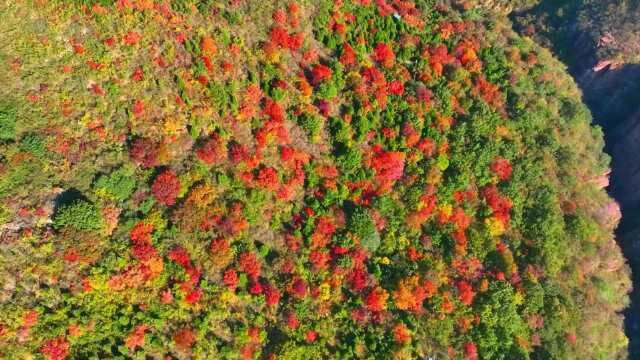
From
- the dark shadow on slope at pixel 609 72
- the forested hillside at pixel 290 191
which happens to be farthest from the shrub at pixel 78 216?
the dark shadow on slope at pixel 609 72

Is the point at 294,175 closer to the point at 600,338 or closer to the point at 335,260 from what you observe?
the point at 335,260

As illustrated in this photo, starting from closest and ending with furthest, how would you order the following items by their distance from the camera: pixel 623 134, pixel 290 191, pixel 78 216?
pixel 78 216
pixel 290 191
pixel 623 134

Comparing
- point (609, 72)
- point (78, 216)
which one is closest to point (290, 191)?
point (78, 216)

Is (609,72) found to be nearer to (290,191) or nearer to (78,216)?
(290,191)

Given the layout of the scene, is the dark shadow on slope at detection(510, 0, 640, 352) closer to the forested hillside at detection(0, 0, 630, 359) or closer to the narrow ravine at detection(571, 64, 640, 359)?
the narrow ravine at detection(571, 64, 640, 359)

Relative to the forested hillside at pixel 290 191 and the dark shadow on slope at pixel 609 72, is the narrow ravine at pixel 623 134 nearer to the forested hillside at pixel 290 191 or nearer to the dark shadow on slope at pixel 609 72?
the dark shadow on slope at pixel 609 72

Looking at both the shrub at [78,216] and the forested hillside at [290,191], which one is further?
the forested hillside at [290,191]

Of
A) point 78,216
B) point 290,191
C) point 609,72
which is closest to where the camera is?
point 78,216

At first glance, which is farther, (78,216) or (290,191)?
(290,191)

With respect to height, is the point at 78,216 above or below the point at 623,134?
below
